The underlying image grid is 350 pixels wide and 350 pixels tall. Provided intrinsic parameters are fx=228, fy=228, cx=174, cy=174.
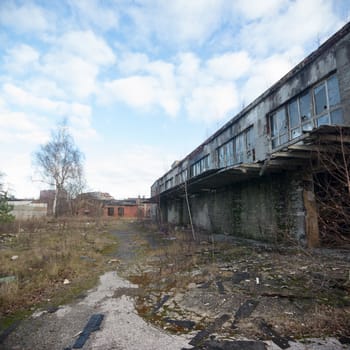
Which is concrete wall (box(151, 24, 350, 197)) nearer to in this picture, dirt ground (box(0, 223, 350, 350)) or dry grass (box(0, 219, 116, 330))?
dirt ground (box(0, 223, 350, 350))

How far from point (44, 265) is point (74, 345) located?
4.42 meters

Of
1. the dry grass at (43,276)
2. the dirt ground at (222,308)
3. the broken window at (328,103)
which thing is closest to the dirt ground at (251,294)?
the dirt ground at (222,308)

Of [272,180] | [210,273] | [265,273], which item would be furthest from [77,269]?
[272,180]

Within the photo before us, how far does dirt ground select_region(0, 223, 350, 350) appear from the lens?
2753 mm

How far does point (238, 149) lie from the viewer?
12.1 metres

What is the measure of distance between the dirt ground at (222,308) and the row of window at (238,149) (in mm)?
6009

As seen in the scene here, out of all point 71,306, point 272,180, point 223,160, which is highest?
point 223,160

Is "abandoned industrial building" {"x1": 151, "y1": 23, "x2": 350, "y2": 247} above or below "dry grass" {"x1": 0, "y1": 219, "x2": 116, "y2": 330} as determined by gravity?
above

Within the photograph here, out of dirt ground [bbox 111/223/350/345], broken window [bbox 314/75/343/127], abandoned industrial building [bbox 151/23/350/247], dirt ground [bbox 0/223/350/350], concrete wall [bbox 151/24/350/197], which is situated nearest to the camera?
dirt ground [bbox 0/223/350/350]

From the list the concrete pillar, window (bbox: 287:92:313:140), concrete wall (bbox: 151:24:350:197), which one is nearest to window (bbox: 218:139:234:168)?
concrete wall (bbox: 151:24:350:197)

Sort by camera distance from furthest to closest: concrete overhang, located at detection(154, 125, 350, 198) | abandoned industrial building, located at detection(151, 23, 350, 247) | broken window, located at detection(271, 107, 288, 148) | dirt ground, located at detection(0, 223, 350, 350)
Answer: broken window, located at detection(271, 107, 288, 148) < abandoned industrial building, located at detection(151, 23, 350, 247) < concrete overhang, located at detection(154, 125, 350, 198) < dirt ground, located at detection(0, 223, 350, 350)

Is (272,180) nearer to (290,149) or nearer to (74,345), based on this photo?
(290,149)

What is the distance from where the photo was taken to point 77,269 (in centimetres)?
621

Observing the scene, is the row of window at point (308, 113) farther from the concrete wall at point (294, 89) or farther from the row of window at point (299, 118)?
the concrete wall at point (294, 89)
